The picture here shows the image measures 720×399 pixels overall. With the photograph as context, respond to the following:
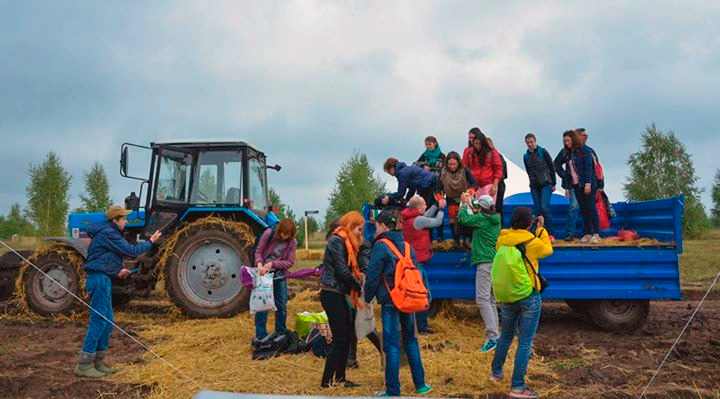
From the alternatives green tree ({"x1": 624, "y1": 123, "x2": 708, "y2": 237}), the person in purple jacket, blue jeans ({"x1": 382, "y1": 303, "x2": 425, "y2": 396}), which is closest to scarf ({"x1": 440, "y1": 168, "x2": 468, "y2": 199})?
the person in purple jacket

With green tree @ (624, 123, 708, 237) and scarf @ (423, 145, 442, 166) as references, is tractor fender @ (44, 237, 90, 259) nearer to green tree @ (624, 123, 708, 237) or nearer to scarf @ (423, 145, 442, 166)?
scarf @ (423, 145, 442, 166)

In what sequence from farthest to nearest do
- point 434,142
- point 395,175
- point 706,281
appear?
point 706,281, point 434,142, point 395,175

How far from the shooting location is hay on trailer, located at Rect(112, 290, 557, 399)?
5750 mm

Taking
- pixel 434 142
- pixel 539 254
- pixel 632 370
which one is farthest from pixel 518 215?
pixel 434 142

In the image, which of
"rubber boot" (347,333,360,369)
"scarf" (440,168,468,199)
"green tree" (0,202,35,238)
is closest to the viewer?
"rubber boot" (347,333,360,369)

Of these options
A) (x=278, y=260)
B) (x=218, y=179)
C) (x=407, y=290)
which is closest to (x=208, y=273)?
(x=218, y=179)

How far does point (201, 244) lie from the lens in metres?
9.40

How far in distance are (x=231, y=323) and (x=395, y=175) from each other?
10.3ft

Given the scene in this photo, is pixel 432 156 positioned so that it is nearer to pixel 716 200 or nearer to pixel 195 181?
pixel 195 181

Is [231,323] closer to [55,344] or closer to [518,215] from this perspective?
[55,344]

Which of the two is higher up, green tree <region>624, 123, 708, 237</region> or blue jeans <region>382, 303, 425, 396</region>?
green tree <region>624, 123, 708, 237</region>

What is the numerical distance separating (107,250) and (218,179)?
3796mm

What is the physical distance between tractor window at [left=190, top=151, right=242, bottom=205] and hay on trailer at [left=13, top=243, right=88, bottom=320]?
2081mm

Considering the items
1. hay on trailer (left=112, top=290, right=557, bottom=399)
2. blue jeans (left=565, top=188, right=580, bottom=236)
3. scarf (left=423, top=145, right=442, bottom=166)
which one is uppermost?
scarf (left=423, top=145, right=442, bottom=166)
